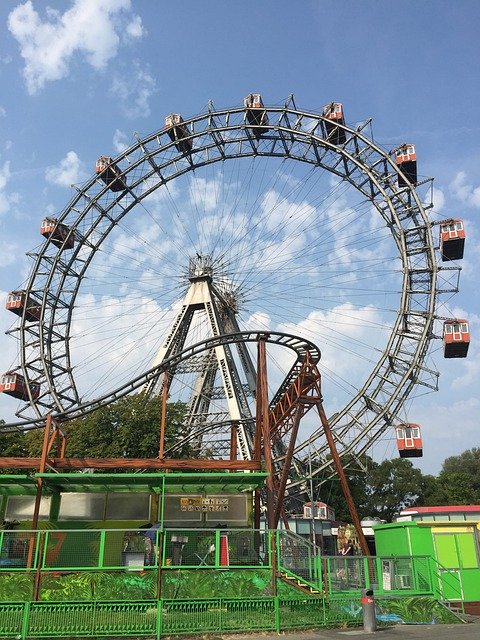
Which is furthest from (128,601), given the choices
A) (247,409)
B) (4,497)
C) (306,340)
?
Result: (247,409)

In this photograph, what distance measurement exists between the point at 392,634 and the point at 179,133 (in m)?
41.1

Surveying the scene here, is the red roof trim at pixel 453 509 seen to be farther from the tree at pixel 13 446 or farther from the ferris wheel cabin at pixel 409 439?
the tree at pixel 13 446

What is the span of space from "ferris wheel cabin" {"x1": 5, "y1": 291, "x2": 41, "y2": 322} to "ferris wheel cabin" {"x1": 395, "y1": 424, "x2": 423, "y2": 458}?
1186 inches

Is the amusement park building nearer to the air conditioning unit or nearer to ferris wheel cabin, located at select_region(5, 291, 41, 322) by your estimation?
the air conditioning unit

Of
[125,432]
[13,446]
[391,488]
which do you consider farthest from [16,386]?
[391,488]

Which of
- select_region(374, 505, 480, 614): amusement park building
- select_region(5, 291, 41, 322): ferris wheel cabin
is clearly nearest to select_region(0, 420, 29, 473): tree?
select_region(5, 291, 41, 322): ferris wheel cabin

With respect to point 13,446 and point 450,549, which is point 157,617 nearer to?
point 450,549

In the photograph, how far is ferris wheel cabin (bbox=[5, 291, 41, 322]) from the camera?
4722 cm

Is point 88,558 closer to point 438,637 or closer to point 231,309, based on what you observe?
point 438,637

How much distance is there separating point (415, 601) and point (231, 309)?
32.9 m

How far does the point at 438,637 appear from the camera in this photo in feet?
39.6

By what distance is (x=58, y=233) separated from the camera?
48.2m

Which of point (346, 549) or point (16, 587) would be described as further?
point (346, 549)

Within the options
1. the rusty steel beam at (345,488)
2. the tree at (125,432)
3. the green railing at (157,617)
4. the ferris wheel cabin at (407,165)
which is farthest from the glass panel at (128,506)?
the ferris wheel cabin at (407,165)
